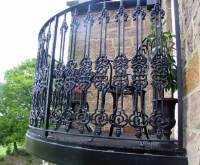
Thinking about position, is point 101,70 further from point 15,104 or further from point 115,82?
point 15,104

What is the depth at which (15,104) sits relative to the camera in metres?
11.4

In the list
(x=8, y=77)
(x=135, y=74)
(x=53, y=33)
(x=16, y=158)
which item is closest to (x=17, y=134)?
(x=16, y=158)

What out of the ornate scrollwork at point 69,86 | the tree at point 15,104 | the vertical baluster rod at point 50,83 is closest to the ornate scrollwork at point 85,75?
the ornate scrollwork at point 69,86

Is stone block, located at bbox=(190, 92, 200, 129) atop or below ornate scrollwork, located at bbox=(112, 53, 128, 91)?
below

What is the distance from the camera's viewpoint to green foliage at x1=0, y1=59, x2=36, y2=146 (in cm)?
1103

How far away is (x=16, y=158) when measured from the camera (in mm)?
11969

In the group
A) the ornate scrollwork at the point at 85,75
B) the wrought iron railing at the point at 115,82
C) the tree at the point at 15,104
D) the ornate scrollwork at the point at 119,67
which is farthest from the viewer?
the tree at the point at 15,104

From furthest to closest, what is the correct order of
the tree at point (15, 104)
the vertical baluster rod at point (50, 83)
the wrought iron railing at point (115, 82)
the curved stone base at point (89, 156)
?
the tree at point (15, 104) → the vertical baluster rod at point (50, 83) → the wrought iron railing at point (115, 82) → the curved stone base at point (89, 156)

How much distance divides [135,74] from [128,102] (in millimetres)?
1962

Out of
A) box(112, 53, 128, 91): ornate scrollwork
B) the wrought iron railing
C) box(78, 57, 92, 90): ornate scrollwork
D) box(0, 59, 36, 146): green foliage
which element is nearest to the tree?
box(0, 59, 36, 146): green foliage

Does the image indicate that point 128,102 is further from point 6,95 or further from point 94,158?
point 6,95

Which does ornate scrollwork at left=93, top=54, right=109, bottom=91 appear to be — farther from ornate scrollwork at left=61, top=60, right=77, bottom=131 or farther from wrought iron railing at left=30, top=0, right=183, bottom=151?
ornate scrollwork at left=61, top=60, right=77, bottom=131

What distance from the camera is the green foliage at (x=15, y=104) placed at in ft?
36.2

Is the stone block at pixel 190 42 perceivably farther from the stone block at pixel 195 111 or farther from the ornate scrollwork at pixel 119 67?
the ornate scrollwork at pixel 119 67
